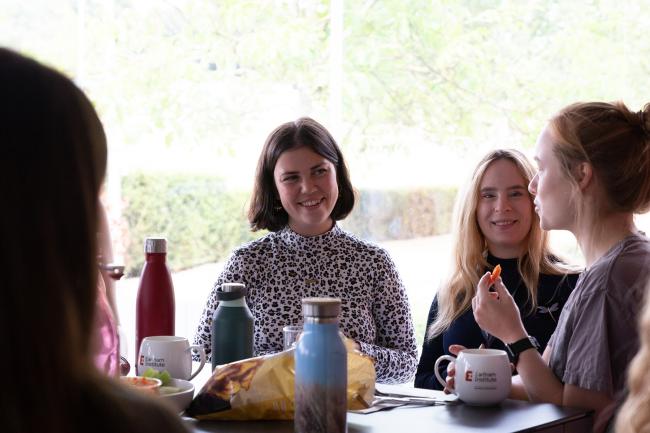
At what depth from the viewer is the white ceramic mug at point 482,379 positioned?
5.74 ft

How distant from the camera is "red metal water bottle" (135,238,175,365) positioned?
202cm

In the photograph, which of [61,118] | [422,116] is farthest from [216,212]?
[61,118]

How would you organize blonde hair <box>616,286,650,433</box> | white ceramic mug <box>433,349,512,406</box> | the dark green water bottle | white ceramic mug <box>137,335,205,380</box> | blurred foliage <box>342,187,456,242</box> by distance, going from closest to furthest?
blonde hair <box>616,286,650,433</box>
white ceramic mug <box>433,349,512,406</box>
white ceramic mug <box>137,335,205,380</box>
the dark green water bottle
blurred foliage <box>342,187,456,242</box>

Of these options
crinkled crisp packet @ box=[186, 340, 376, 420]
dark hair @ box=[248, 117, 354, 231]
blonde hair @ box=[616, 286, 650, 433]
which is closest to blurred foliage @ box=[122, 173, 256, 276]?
dark hair @ box=[248, 117, 354, 231]

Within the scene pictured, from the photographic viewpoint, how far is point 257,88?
540cm

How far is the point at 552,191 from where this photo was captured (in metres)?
2.08

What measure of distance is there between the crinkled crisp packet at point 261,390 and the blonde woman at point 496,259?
821 millimetres

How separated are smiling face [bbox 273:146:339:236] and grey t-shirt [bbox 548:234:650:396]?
3.03 ft

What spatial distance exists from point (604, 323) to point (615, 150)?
405 mm

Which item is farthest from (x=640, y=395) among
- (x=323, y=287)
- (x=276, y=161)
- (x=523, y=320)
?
(x=276, y=161)

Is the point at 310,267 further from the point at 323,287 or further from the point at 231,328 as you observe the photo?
the point at 231,328

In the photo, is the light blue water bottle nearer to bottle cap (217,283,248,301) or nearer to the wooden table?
the wooden table

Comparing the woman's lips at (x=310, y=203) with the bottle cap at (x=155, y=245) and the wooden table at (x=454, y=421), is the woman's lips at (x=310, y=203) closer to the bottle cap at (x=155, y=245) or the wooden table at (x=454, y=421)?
the bottle cap at (x=155, y=245)

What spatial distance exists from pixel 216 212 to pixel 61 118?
15.7ft
